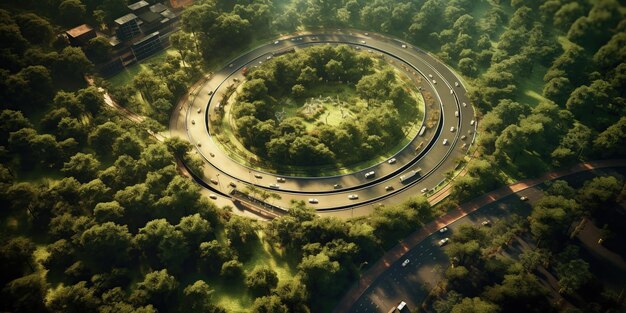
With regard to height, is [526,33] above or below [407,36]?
below

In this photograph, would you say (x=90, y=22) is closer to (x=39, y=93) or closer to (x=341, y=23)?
(x=39, y=93)

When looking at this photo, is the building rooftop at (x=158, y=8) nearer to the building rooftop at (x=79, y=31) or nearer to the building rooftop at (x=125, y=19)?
the building rooftop at (x=125, y=19)

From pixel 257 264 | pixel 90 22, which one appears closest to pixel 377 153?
pixel 257 264

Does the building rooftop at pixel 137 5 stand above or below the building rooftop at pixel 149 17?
above

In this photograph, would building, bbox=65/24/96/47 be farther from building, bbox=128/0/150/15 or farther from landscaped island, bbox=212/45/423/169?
landscaped island, bbox=212/45/423/169

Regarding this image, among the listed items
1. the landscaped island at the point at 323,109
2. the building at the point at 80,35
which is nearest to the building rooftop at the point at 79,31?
the building at the point at 80,35

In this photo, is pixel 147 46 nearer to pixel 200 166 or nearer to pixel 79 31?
pixel 79 31
